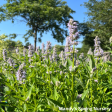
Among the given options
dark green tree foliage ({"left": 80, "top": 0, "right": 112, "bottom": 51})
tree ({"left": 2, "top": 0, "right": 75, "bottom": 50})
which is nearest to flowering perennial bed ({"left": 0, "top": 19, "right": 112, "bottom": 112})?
dark green tree foliage ({"left": 80, "top": 0, "right": 112, "bottom": 51})

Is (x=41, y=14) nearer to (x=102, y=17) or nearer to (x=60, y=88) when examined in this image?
(x=102, y=17)

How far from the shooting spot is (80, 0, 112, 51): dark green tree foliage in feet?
60.6

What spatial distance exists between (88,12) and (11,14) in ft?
48.5

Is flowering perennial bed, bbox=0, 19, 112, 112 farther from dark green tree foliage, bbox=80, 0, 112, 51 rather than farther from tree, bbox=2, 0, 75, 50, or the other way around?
tree, bbox=2, 0, 75, 50

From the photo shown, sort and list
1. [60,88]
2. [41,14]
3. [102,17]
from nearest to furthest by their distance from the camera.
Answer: [60,88], [102,17], [41,14]

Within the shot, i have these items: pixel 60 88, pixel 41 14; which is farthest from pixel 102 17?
pixel 60 88

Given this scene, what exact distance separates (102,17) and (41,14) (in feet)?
36.0

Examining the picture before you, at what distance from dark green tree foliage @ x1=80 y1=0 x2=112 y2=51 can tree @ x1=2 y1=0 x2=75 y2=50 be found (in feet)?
14.8

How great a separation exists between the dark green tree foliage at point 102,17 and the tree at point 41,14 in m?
4.51

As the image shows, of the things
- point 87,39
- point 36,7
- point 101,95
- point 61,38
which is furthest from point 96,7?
point 101,95

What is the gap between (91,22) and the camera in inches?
851

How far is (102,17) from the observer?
19.1 m

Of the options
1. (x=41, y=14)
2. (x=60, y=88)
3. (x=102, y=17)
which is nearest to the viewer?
(x=60, y=88)

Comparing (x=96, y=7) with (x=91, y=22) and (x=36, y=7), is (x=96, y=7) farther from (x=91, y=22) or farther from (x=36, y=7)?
(x=36, y=7)
